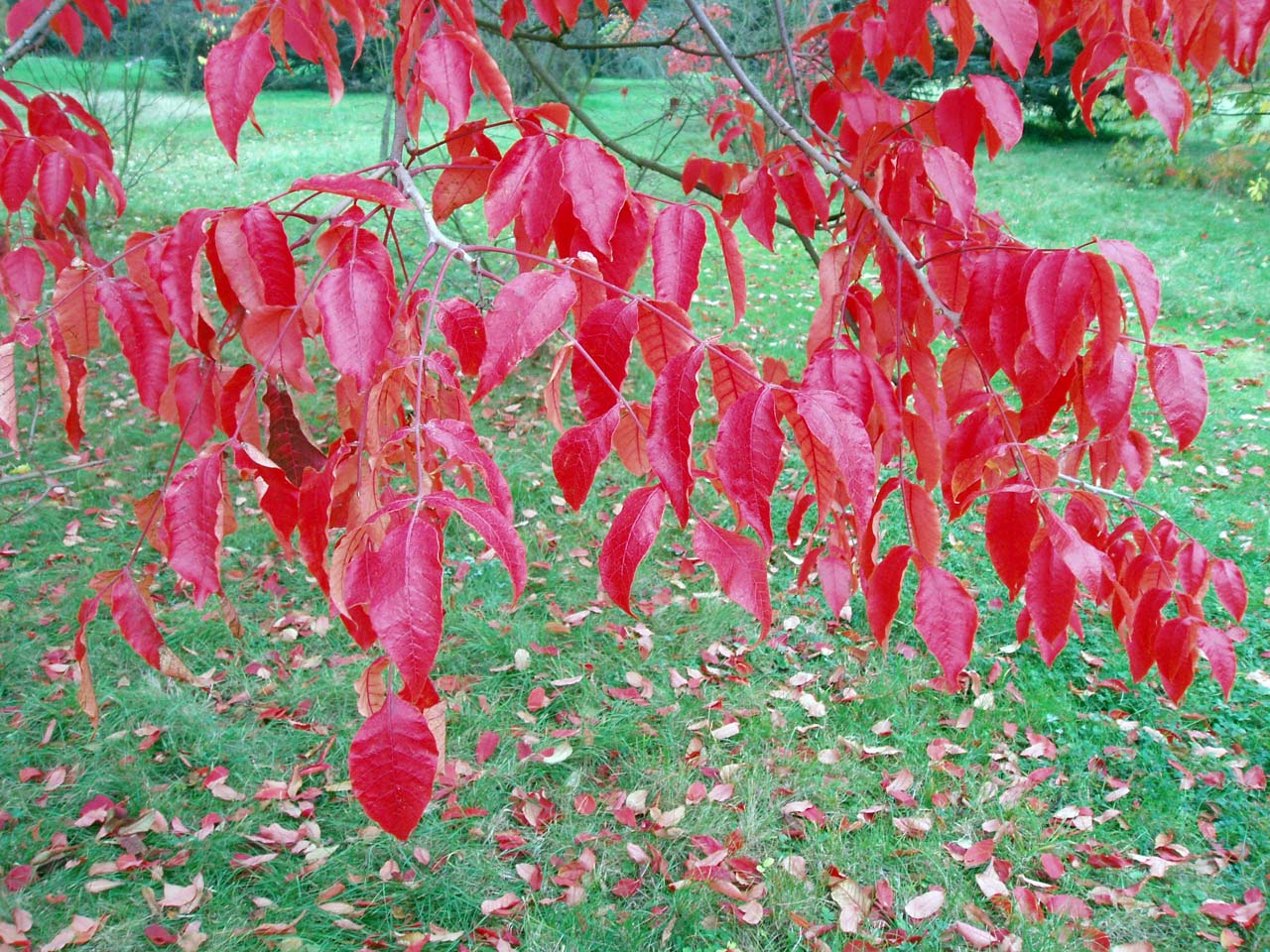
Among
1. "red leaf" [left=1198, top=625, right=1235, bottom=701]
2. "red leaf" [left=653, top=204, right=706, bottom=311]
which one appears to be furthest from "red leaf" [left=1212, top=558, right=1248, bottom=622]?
"red leaf" [left=653, top=204, right=706, bottom=311]

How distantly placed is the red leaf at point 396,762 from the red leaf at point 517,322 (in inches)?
10.1

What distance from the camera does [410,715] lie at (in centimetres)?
67

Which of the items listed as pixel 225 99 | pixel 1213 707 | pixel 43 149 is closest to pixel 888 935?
pixel 1213 707

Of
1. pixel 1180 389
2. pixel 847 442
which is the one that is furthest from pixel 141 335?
Result: pixel 1180 389

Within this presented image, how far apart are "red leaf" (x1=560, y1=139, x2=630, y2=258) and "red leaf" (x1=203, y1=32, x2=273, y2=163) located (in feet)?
1.17

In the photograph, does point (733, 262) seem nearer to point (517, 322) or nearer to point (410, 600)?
point (517, 322)

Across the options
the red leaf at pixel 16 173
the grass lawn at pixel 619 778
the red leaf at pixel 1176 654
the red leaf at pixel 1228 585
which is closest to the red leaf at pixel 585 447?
the red leaf at pixel 1176 654

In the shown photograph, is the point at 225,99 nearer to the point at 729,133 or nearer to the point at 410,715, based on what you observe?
the point at 410,715

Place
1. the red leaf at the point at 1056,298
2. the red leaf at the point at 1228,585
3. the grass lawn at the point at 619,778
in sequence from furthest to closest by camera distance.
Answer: the grass lawn at the point at 619,778
the red leaf at the point at 1228,585
the red leaf at the point at 1056,298

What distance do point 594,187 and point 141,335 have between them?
569 mm

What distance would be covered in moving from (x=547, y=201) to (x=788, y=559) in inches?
123

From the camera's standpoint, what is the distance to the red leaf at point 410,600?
0.60 m

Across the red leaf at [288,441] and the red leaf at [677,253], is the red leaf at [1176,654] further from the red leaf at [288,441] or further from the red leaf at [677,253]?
the red leaf at [288,441]

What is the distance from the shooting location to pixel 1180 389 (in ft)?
3.31
